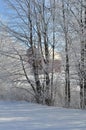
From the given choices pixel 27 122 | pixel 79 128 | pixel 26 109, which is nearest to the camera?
pixel 79 128

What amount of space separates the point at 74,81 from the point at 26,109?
15.3 ft

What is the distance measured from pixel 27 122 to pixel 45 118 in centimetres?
80

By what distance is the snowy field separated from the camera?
321 inches

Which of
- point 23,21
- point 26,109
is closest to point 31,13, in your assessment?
point 23,21

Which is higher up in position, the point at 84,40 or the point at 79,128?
the point at 84,40

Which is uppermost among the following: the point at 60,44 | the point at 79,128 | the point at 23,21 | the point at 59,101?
the point at 23,21

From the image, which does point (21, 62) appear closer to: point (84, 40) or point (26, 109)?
point (84, 40)

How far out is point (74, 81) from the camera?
1562 cm

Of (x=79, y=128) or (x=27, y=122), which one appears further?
(x=27, y=122)

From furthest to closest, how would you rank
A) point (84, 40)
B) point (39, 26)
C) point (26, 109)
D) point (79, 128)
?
point (39, 26) < point (84, 40) < point (26, 109) < point (79, 128)

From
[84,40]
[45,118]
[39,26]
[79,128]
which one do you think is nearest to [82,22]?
[84,40]

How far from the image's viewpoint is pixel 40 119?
9281 millimetres

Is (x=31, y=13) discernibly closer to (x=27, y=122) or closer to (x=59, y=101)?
(x=59, y=101)

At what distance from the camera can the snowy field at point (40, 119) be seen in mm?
8148
